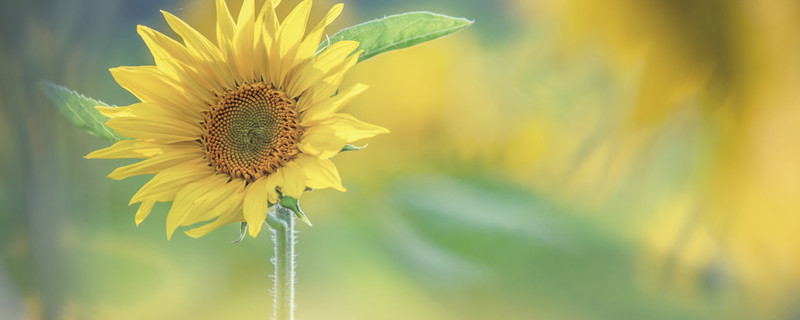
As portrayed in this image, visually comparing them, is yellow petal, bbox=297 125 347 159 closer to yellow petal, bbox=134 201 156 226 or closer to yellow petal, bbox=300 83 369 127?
yellow petal, bbox=300 83 369 127

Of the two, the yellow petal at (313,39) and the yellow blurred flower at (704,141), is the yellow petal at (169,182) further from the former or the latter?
the yellow blurred flower at (704,141)

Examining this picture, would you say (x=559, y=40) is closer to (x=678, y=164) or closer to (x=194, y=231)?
(x=678, y=164)

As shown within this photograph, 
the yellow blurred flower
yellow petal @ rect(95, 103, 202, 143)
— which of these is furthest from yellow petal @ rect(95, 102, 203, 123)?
the yellow blurred flower

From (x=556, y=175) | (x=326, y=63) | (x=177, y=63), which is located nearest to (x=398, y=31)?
(x=326, y=63)

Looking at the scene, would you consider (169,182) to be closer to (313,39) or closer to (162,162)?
(162,162)

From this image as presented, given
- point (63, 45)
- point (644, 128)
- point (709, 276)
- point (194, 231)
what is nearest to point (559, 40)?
point (644, 128)
